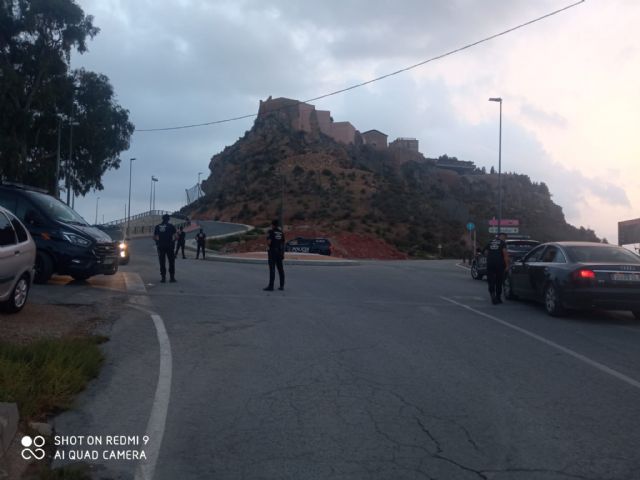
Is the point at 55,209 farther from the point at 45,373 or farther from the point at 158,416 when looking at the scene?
the point at 158,416

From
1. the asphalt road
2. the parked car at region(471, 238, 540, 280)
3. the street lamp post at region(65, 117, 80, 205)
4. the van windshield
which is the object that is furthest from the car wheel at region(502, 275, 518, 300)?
the street lamp post at region(65, 117, 80, 205)

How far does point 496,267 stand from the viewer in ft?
48.8

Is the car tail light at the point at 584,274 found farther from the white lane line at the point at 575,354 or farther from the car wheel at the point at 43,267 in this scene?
the car wheel at the point at 43,267

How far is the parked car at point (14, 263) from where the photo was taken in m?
9.62

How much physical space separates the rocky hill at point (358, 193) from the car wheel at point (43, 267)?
153 feet

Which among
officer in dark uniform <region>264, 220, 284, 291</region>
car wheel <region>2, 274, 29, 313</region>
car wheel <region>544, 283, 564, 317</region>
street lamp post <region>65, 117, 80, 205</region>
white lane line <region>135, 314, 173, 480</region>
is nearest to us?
white lane line <region>135, 314, 173, 480</region>

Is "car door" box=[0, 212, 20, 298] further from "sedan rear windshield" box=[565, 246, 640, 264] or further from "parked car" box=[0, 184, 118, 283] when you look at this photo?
"sedan rear windshield" box=[565, 246, 640, 264]

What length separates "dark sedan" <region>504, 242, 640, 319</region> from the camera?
12.1 m

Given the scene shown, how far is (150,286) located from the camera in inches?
651

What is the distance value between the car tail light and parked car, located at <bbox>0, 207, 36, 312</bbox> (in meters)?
9.01

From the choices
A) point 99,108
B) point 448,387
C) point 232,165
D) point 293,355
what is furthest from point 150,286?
point 232,165

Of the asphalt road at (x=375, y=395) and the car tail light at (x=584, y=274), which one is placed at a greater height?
the car tail light at (x=584, y=274)

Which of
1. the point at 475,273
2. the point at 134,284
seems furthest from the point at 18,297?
the point at 475,273

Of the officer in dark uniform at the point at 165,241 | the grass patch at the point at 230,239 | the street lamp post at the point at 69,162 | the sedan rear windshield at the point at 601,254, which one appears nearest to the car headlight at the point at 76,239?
the officer in dark uniform at the point at 165,241
